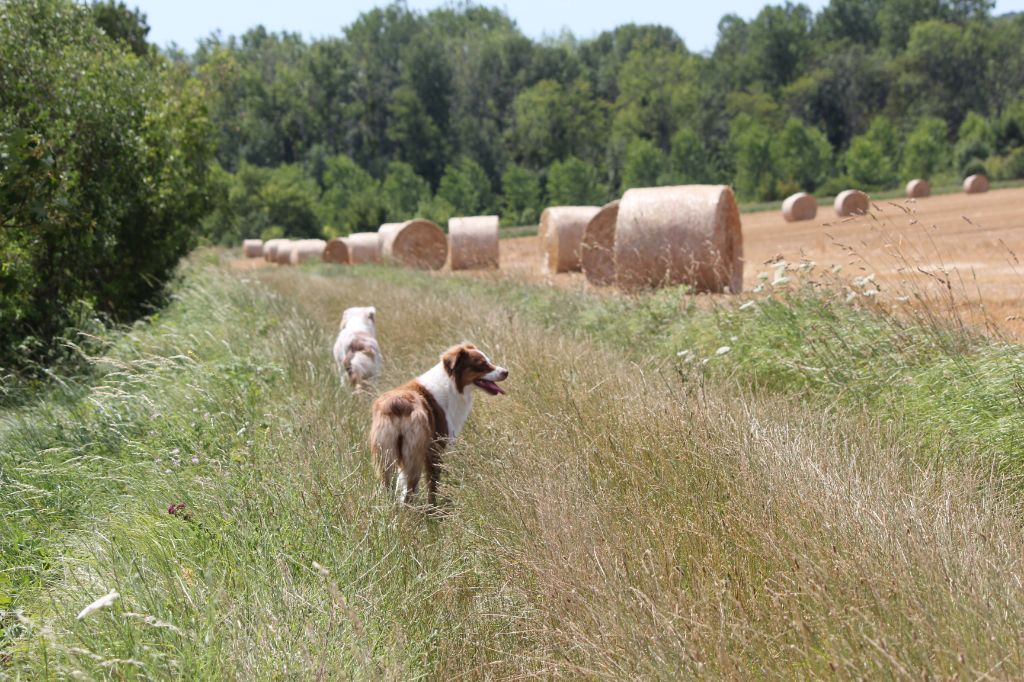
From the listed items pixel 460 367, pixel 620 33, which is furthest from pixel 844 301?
pixel 620 33

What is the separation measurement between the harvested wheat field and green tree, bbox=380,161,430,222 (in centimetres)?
3229

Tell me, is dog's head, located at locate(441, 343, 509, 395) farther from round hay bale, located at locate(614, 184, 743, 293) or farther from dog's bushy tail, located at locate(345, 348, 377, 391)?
round hay bale, located at locate(614, 184, 743, 293)

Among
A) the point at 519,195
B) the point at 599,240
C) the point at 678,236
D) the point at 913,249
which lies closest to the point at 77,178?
the point at 678,236

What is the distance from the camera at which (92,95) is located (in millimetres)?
13031

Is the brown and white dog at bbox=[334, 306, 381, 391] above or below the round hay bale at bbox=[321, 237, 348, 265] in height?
above

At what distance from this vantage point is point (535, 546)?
4.14 metres

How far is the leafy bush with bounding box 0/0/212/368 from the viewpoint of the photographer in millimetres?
10070

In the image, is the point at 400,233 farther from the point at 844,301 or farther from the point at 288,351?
the point at 844,301

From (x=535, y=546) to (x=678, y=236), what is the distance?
41.0 feet

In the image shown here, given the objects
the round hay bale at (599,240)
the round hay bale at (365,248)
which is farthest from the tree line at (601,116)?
the round hay bale at (599,240)

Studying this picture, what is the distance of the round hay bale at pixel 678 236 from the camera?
51.9ft

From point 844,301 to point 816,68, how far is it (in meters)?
96.0

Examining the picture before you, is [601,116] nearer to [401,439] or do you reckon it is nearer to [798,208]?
[798,208]

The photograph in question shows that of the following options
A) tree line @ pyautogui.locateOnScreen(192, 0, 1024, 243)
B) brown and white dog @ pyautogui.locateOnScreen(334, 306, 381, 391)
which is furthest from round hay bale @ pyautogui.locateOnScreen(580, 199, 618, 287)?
tree line @ pyautogui.locateOnScreen(192, 0, 1024, 243)
